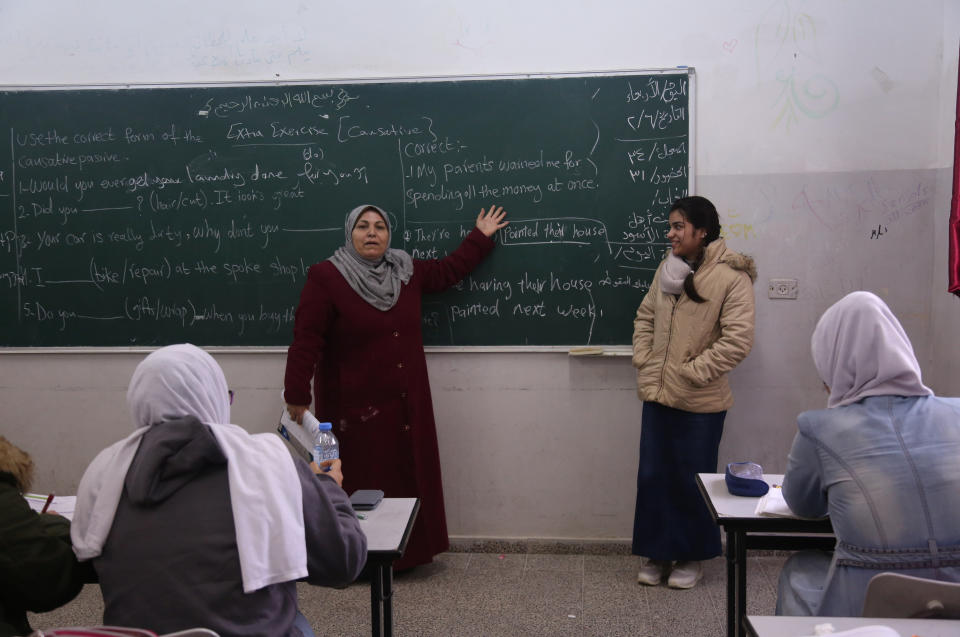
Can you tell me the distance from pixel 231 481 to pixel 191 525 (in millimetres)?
114

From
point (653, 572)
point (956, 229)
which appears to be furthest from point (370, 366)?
point (956, 229)

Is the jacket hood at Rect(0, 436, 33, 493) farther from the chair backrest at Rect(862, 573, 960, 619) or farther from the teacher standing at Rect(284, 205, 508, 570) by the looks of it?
the chair backrest at Rect(862, 573, 960, 619)

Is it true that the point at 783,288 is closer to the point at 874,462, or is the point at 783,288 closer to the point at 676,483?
the point at 676,483

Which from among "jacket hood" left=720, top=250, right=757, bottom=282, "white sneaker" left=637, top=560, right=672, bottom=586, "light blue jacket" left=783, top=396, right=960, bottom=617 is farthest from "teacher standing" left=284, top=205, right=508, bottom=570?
"light blue jacket" left=783, top=396, right=960, bottom=617

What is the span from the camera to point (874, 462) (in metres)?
1.74

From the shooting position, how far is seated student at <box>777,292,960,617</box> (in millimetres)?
1688

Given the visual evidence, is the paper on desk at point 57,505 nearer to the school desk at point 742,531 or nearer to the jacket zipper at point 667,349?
the school desk at point 742,531

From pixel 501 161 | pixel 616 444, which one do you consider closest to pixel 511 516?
pixel 616 444

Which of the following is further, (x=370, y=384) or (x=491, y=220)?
(x=491, y=220)

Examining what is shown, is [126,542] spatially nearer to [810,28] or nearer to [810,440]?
[810,440]

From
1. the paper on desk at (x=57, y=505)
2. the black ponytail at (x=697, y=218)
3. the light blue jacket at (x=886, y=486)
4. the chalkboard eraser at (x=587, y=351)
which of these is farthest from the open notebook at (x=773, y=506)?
the paper on desk at (x=57, y=505)

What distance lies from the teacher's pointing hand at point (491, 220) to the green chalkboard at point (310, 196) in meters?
0.04

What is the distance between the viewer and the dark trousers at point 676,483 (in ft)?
10.9

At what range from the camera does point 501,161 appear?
3672 millimetres
